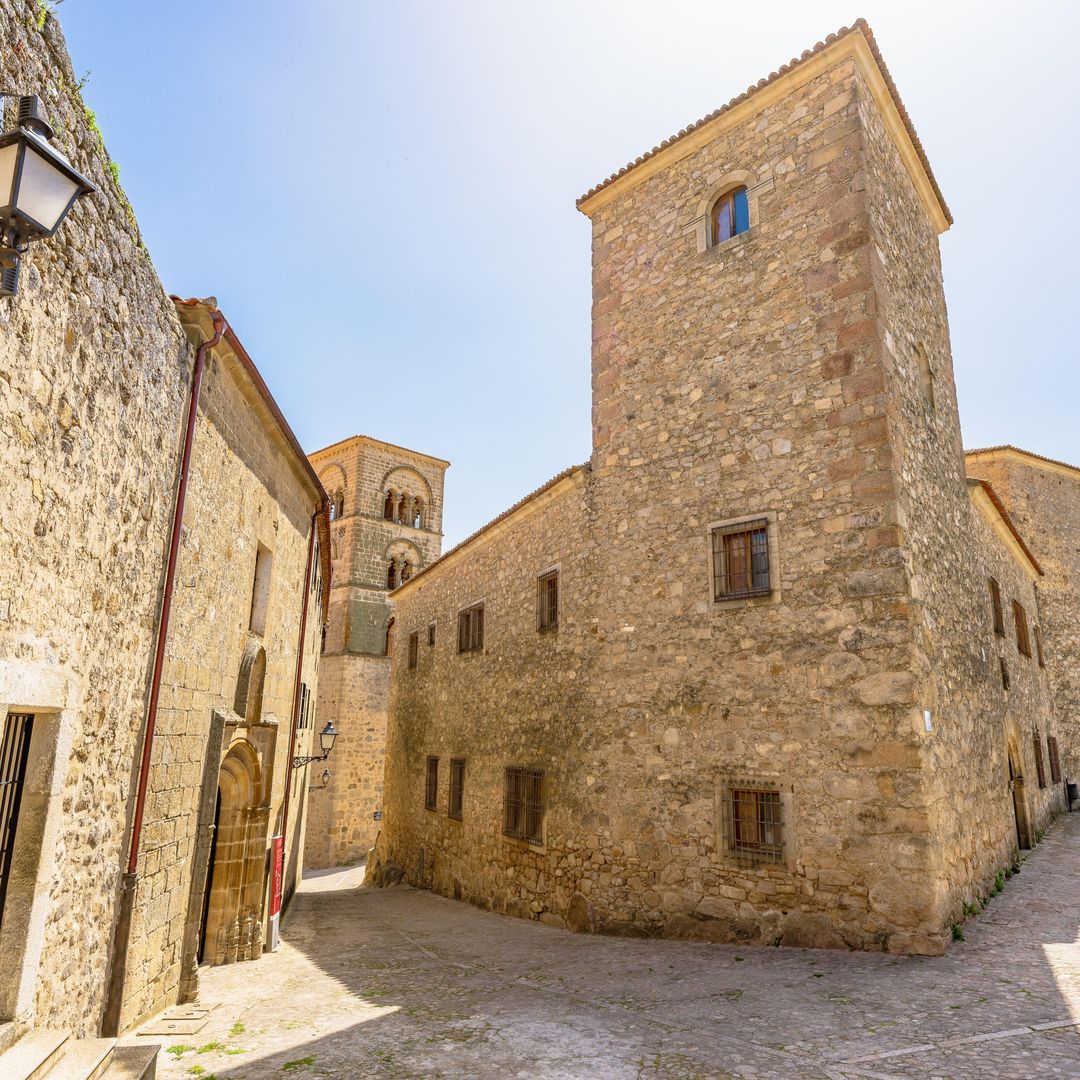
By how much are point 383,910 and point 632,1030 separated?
28.5ft

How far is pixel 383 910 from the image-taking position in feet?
42.0

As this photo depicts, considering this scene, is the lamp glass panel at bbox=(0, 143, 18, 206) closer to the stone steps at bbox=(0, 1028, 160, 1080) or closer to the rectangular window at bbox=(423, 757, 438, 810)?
the stone steps at bbox=(0, 1028, 160, 1080)

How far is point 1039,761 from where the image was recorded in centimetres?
1384

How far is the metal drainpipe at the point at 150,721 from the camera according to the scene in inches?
204

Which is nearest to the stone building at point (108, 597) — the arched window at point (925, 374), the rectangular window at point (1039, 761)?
the arched window at point (925, 374)

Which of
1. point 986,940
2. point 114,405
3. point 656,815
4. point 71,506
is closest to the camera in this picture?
point 71,506

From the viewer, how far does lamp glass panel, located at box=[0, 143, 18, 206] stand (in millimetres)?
2846

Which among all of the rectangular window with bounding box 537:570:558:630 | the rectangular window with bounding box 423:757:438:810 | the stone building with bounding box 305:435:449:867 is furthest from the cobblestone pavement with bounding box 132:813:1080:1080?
the stone building with bounding box 305:435:449:867

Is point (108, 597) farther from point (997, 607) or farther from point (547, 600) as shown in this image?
point (997, 607)

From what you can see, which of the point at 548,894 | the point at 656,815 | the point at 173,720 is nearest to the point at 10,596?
the point at 173,720

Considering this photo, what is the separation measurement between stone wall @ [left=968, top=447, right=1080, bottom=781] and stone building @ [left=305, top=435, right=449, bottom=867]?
18923 mm

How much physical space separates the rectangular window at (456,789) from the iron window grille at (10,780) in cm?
1034

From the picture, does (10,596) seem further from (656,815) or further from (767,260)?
(767,260)

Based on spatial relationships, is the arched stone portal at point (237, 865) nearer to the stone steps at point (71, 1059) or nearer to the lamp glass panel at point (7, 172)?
the stone steps at point (71, 1059)
